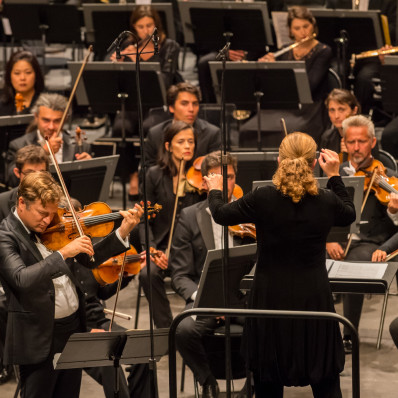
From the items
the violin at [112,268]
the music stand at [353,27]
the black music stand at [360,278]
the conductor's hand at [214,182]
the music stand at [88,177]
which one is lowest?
the violin at [112,268]

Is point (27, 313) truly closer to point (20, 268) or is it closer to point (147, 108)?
point (20, 268)

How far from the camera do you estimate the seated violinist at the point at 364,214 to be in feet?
17.7

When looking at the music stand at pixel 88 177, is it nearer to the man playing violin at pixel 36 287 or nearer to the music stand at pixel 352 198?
the man playing violin at pixel 36 287

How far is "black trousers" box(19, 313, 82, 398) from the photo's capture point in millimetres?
4035

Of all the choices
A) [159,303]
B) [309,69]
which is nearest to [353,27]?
[309,69]

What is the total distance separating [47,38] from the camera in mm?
8250

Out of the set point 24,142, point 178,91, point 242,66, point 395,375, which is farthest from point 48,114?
point 395,375

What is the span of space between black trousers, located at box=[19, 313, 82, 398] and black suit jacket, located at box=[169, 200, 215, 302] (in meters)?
0.93

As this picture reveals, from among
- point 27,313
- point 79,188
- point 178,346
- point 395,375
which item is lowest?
point 395,375

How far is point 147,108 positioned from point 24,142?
1.32 metres

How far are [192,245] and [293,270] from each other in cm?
150

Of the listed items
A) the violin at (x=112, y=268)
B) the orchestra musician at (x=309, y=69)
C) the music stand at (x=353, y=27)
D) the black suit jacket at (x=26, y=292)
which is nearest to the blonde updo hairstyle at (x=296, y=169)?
the black suit jacket at (x=26, y=292)

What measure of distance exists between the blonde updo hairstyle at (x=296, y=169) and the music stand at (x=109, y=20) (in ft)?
14.2

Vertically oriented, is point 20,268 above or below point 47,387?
above
